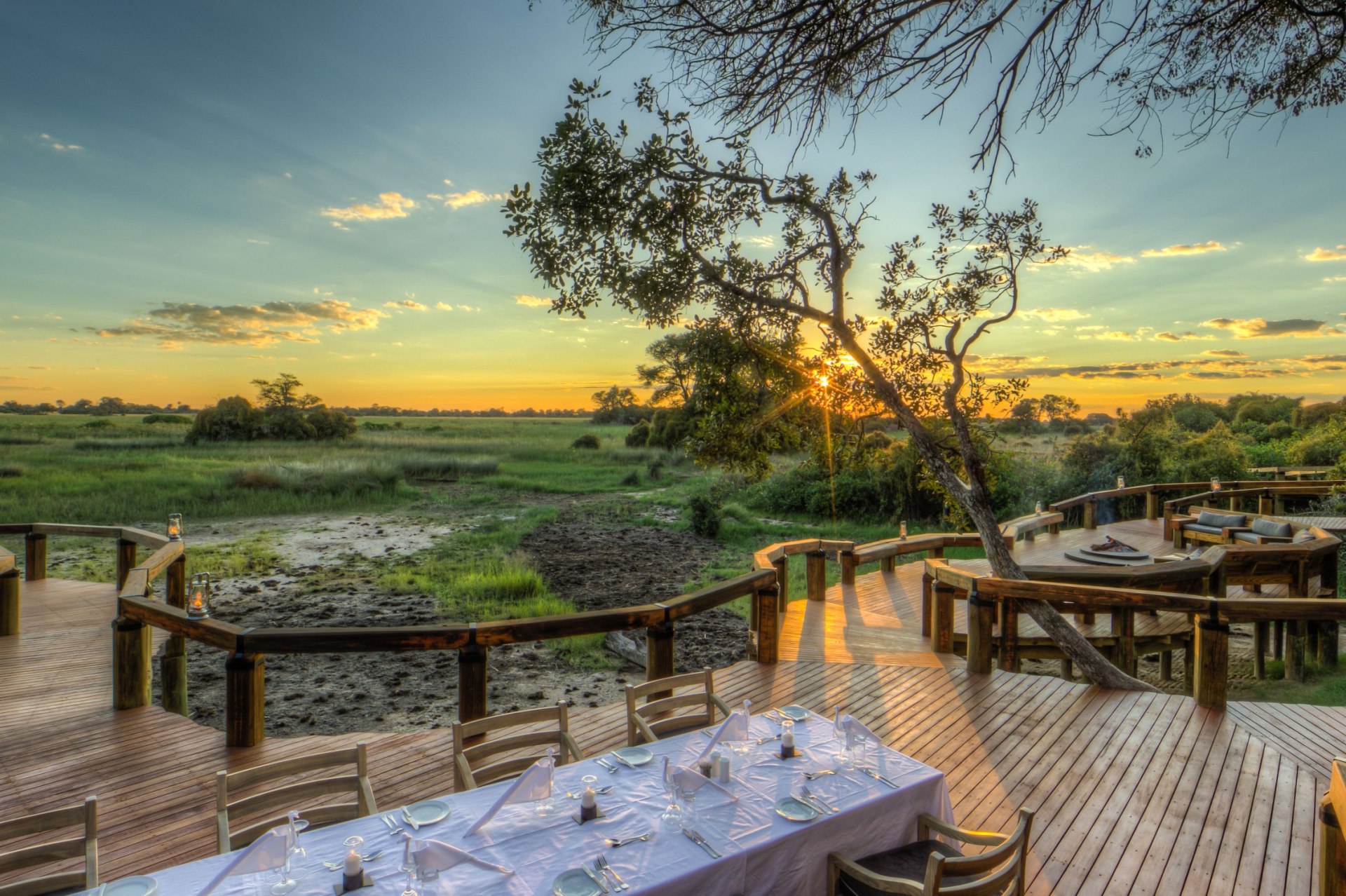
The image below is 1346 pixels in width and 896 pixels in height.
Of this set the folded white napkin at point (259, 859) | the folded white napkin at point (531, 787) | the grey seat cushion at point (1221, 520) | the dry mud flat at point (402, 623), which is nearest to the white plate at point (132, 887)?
the folded white napkin at point (259, 859)

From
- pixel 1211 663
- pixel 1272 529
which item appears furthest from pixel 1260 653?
pixel 1211 663

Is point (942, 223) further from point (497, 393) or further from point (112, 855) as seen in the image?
point (497, 393)

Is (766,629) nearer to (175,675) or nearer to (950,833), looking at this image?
(950,833)

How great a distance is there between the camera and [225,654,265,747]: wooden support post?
4.25 meters

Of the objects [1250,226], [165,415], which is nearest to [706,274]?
[1250,226]

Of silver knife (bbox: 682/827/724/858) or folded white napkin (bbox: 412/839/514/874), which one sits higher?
folded white napkin (bbox: 412/839/514/874)

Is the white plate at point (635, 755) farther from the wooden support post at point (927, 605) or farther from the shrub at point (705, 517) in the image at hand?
the shrub at point (705, 517)

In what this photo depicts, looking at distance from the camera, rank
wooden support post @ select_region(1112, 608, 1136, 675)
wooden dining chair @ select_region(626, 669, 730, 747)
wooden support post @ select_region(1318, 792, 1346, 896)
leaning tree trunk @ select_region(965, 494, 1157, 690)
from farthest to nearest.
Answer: wooden support post @ select_region(1112, 608, 1136, 675) < leaning tree trunk @ select_region(965, 494, 1157, 690) < wooden dining chair @ select_region(626, 669, 730, 747) < wooden support post @ select_region(1318, 792, 1346, 896)

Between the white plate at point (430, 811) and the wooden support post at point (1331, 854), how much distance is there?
10.8 ft

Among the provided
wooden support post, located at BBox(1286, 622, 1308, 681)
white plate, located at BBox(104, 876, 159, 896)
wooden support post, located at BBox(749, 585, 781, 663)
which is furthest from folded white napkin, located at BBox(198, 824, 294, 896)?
wooden support post, located at BBox(1286, 622, 1308, 681)

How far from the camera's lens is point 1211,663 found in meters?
4.89

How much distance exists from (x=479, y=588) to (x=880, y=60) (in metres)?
14.1

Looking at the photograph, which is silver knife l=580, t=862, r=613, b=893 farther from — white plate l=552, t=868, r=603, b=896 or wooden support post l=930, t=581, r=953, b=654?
wooden support post l=930, t=581, r=953, b=654

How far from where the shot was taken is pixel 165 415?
4484 cm
